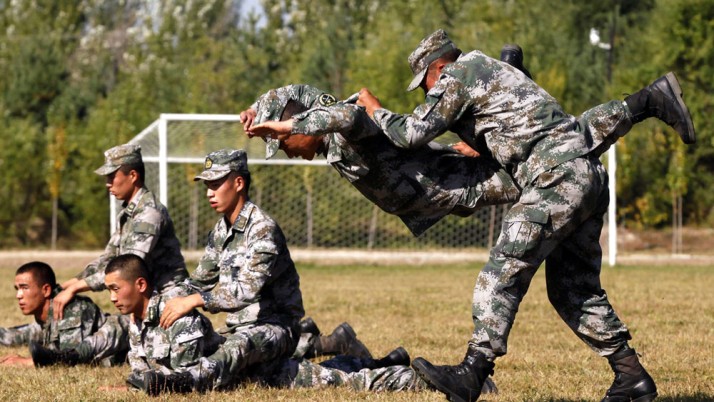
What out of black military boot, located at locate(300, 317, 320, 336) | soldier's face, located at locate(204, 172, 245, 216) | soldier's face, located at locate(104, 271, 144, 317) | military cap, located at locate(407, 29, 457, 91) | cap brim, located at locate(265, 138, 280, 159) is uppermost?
military cap, located at locate(407, 29, 457, 91)

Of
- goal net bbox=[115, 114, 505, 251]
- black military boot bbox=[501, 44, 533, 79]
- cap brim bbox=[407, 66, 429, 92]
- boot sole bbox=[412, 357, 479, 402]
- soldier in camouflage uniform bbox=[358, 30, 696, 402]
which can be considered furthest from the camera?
goal net bbox=[115, 114, 505, 251]

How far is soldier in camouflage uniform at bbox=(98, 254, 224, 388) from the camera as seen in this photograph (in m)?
7.38

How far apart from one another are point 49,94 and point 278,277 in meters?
34.1

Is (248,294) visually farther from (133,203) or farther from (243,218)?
(133,203)

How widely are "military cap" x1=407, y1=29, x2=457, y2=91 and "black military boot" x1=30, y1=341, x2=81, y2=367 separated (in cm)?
405

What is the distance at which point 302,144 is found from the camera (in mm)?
6262

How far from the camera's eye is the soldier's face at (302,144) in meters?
6.24

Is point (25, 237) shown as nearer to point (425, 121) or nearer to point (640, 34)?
point (640, 34)

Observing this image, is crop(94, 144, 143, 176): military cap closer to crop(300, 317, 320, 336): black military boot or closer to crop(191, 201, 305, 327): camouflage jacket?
crop(191, 201, 305, 327): camouflage jacket

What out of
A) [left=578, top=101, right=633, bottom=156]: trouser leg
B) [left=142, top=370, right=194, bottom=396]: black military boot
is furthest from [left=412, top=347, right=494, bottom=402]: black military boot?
[left=142, top=370, right=194, bottom=396]: black military boot

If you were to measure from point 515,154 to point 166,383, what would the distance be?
260cm

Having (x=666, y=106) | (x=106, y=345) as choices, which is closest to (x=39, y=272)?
(x=106, y=345)

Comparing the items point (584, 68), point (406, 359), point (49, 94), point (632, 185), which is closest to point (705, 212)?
point (632, 185)

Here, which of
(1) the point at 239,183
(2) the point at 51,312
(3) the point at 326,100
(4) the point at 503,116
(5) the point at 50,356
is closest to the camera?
(4) the point at 503,116
